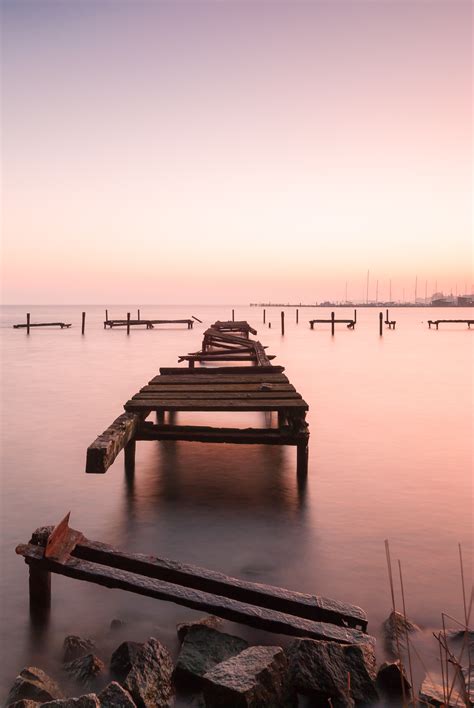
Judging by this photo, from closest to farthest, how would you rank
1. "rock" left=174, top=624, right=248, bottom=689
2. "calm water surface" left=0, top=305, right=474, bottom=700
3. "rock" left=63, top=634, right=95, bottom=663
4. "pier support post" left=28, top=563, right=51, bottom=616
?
"rock" left=174, top=624, right=248, bottom=689, "rock" left=63, top=634, right=95, bottom=663, "pier support post" left=28, top=563, right=51, bottom=616, "calm water surface" left=0, top=305, right=474, bottom=700

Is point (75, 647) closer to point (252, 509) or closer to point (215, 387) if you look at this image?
point (252, 509)

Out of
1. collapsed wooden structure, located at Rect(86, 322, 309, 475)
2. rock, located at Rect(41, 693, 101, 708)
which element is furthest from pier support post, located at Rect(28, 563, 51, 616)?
collapsed wooden structure, located at Rect(86, 322, 309, 475)

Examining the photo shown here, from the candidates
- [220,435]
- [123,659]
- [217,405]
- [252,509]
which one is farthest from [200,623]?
[217,405]

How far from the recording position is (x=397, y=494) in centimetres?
649

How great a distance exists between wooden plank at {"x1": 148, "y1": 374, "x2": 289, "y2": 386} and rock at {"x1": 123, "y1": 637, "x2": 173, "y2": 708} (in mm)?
4851

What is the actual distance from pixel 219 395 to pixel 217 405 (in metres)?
0.58

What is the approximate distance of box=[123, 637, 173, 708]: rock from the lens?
2.69 meters

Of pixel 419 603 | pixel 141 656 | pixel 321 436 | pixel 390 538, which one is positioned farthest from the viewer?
pixel 321 436

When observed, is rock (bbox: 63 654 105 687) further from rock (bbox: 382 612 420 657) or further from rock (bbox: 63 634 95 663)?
rock (bbox: 382 612 420 657)

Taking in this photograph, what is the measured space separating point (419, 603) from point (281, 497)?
2.37 metres

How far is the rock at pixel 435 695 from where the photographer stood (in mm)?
2709

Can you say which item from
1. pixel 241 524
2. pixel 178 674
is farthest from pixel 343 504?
pixel 178 674

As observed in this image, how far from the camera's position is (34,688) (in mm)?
2822

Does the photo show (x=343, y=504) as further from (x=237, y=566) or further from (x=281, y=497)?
(x=237, y=566)
